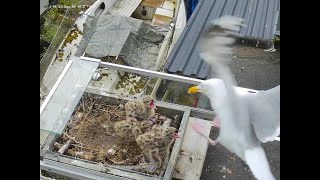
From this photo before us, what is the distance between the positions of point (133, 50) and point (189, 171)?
4.39 m

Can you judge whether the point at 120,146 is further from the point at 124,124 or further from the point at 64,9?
the point at 64,9

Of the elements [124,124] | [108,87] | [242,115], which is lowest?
[108,87]

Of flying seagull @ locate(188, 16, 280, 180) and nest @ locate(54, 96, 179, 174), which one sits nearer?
flying seagull @ locate(188, 16, 280, 180)

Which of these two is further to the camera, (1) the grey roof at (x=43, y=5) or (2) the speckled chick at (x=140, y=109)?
(1) the grey roof at (x=43, y=5)

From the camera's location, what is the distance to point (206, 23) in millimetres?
6438

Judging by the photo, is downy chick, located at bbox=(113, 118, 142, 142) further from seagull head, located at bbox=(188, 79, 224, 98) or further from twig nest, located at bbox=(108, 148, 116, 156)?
seagull head, located at bbox=(188, 79, 224, 98)

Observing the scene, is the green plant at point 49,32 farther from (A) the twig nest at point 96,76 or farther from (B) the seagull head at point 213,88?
(B) the seagull head at point 213,88

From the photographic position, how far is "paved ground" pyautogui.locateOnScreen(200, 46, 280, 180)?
199 inches

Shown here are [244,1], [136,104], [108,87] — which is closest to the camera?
[136,104]

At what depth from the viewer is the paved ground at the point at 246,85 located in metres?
5.07

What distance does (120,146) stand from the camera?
16.7 feet

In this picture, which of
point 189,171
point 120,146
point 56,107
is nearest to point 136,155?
point 120,146

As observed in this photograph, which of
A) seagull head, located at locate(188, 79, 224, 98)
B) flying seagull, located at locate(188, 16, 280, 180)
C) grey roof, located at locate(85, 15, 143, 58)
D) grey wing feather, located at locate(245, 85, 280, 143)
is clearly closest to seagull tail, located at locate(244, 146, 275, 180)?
flying seagull, located at locate(188, 16, 280, 180)

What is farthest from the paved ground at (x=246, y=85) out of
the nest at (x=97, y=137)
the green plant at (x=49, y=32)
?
the green plant at (x=49, y=32)
